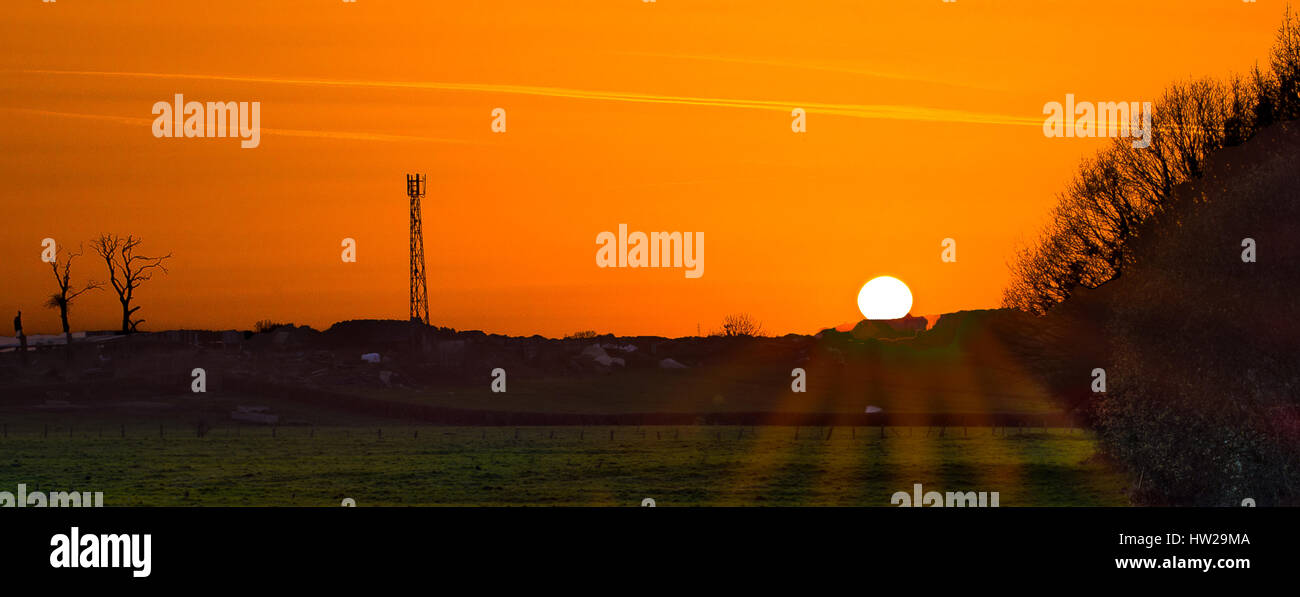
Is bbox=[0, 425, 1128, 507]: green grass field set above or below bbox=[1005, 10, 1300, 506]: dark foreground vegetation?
below

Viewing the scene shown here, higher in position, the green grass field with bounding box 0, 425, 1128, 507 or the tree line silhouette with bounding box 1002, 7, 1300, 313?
the tree line silhouette with bounding box 1002, 7, 1300, 313

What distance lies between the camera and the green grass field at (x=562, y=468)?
1999 inches

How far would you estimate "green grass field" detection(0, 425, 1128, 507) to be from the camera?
50.8m

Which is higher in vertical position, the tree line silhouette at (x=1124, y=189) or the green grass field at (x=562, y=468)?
the tree line silhouette at (x=1124, y=189)

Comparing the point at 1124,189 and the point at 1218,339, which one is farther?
the point at 1124,189

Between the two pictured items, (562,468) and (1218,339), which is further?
(562,468)

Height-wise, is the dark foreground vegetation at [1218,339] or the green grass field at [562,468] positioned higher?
the dark foreground vegetation at [1218,339]

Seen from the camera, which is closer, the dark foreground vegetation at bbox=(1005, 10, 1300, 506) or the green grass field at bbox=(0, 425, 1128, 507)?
the dark foreground vegetation at bbox=(1005, 10, 1300, 506)

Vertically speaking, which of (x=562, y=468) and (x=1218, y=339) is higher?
(x=1218, y=339)

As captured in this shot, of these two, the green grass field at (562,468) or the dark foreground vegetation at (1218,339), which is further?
the green grass field at (562,468)

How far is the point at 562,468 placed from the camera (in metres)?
65.9
